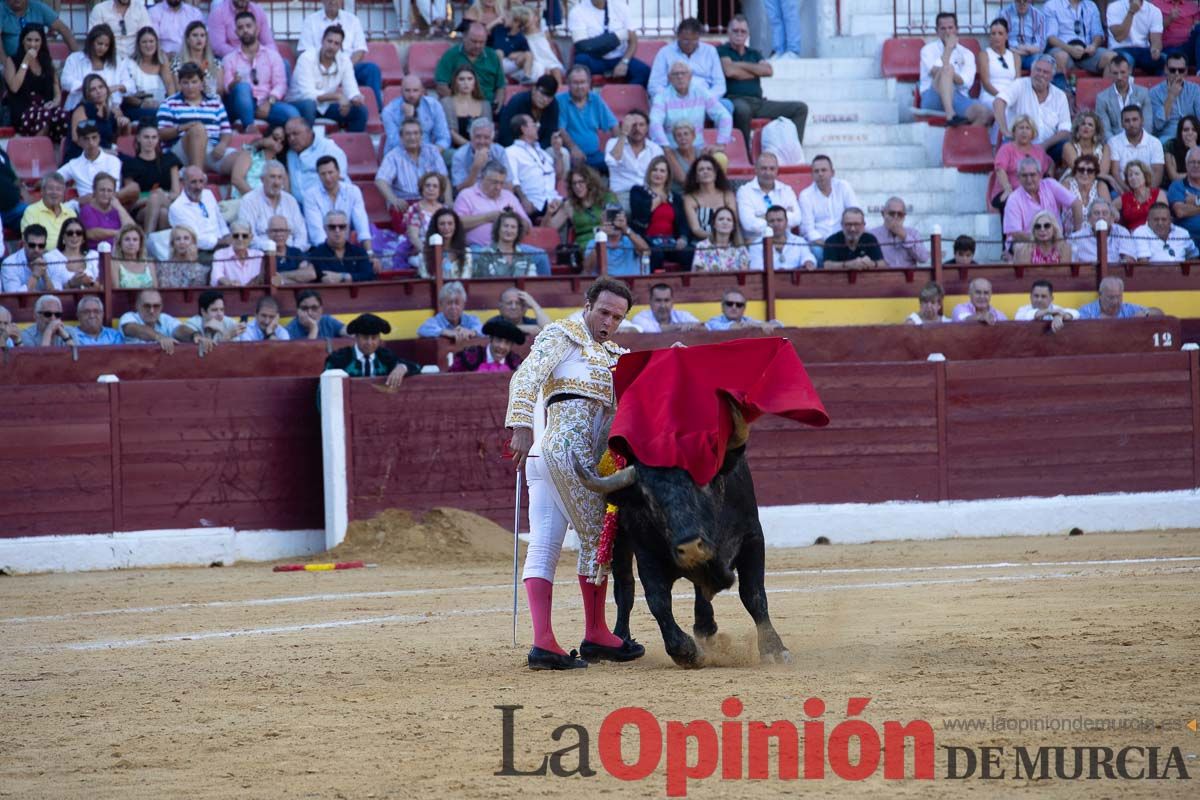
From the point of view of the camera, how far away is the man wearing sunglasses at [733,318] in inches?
418

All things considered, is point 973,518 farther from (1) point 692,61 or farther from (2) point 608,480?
(2) point 608,480

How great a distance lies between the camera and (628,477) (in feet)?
17.3

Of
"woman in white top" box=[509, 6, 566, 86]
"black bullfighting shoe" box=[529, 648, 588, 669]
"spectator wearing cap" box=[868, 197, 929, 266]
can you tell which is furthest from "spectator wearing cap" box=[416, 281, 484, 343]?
"black bullfighting shoe" box=[529, 648, 588, 669]

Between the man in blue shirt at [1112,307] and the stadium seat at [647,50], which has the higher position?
the stadium seat at [647,50]

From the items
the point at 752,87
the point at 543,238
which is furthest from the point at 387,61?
the point at 752,87

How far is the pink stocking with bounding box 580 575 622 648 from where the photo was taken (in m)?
5.55

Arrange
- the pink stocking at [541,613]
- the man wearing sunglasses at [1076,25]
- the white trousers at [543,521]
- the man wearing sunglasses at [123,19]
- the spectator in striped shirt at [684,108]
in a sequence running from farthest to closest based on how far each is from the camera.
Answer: the man wearing sunglasses at [1076,25], the spectator in striped shirt at [684,108], the man wearing sunglasses at [123,19], the white trousers at [543,521], the pink stocking at [541,613]

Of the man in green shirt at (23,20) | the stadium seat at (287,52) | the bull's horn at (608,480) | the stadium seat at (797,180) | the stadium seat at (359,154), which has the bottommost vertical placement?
the bull's horn at (608,480)

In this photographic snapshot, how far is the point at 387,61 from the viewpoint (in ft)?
44.1

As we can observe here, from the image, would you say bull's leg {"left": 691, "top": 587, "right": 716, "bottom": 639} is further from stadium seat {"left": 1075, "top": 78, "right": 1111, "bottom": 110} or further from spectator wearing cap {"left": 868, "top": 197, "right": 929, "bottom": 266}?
stadium seat {"left": 1075, "top": 78, "right": 1111, "bottom": 110}

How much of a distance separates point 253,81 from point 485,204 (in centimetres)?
221

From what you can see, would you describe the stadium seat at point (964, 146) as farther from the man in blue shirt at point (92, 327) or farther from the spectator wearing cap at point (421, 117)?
the man in blue shirt at point (92, 327)

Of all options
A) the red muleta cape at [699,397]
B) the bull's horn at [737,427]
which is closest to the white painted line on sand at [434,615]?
the red muleta cape at [699,397]

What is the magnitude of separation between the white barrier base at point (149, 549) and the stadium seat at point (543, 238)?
8.89 feet
